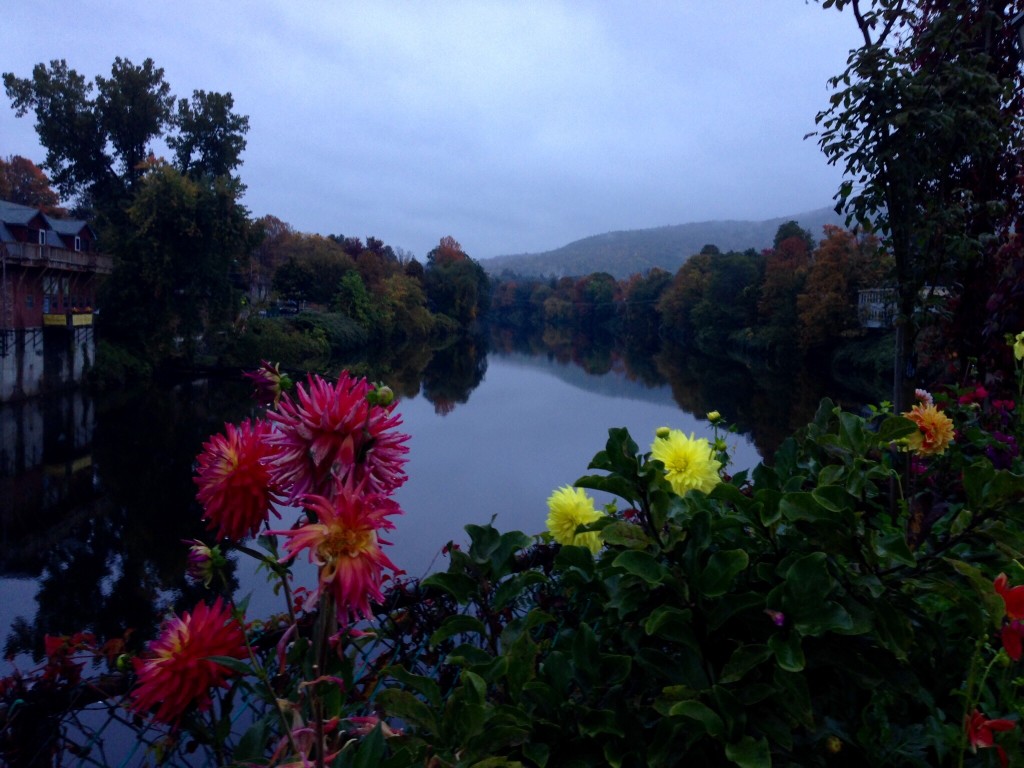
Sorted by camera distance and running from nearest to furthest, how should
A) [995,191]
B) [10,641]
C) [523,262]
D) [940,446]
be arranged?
[940,446] → [995,191] → [10,641] → [523,262]

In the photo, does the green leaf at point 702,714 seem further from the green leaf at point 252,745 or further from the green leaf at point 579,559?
the green leaf at point 252,745

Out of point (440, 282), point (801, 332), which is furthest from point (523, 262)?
point (801, 332)

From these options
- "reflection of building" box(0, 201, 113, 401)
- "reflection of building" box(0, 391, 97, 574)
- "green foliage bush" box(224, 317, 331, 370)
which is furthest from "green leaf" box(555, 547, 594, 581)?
"green foliage bush" box(224, 317, 331, 370)

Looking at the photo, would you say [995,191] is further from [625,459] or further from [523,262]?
[523,262]

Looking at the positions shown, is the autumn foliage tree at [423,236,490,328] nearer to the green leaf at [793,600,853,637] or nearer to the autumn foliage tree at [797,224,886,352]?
the autumn foliage tree at [797,224,886,352]

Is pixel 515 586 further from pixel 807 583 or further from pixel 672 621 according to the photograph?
pixel 807 583

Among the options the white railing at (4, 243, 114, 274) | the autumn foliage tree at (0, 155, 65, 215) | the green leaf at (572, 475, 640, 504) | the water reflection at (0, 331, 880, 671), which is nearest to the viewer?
the green leaf at (572, 475, 640, 504)

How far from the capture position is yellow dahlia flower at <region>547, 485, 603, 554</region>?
1.43 m

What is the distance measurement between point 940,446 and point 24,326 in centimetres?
2379

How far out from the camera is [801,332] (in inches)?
1147

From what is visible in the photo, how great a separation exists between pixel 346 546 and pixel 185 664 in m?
0.30

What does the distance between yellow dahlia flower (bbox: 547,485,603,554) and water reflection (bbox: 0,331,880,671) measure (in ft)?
2.42

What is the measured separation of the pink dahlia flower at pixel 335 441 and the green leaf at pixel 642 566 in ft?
1.23

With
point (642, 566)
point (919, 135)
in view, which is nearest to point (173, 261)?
point (919, 135)
